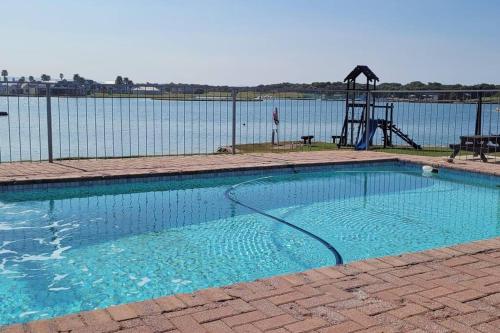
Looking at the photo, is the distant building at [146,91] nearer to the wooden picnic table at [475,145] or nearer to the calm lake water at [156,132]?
the calm lake water at [156,132]

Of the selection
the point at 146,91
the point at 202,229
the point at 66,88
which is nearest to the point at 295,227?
the point at 202,229

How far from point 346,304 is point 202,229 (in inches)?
122

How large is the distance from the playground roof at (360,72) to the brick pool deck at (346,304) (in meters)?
11.9

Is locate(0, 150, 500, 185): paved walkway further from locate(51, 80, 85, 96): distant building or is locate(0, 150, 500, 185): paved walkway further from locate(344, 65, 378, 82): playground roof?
locate(344, 65, 378, 82): playground roof

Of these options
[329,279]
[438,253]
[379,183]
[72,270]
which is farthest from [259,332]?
[379,183]

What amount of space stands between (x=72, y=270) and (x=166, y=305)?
1889mm

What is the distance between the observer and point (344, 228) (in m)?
6.09

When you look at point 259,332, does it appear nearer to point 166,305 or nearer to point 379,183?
point 166,305

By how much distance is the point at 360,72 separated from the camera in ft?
51.4

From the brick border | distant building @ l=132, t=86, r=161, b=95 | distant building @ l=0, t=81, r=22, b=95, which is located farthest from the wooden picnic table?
distant building @ l=0, t=81, r=22, b=95

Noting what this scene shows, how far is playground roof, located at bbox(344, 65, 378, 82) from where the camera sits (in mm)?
15469

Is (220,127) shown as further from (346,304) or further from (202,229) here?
(346,304)

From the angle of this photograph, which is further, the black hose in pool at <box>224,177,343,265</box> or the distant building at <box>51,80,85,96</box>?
the distant building at <box>51,80,85,96</box>

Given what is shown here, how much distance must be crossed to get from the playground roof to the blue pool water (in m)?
6.80
